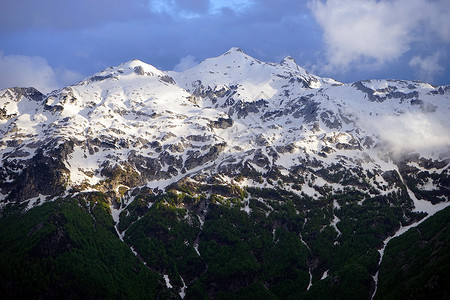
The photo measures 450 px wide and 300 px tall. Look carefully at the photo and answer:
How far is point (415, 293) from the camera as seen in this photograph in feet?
634

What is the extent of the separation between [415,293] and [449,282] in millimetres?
16520

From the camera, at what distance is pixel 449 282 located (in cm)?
18462
